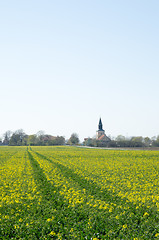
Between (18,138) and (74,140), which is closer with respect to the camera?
(18,138)

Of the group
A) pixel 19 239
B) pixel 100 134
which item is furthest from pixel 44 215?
pixel 100 134

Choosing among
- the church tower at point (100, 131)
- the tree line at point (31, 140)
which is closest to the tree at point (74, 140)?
the tree line at point (31, 140)

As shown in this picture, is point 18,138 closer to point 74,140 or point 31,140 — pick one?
A: point 31,140

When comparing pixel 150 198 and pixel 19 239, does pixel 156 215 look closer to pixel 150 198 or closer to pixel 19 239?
pixel 150 198

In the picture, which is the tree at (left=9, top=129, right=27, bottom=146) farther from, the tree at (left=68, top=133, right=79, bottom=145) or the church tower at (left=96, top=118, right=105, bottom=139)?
the church tower at (left=96, top=118, right=105, bottom=139)

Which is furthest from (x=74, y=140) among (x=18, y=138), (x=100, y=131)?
(x=18, y=138)

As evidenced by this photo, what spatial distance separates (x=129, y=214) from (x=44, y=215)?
140 inches

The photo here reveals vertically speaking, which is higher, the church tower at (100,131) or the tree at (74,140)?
the church tower at (100,131)

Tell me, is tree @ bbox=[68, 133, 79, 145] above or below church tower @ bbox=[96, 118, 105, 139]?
below

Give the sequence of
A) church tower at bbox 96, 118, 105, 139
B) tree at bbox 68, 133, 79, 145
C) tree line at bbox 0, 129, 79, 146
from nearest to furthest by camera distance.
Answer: tree line at bbox 0, 129, 79, 146
tree at bbox 68, 133, 79, 145
church tower at bbox 96, 118, 105, 139

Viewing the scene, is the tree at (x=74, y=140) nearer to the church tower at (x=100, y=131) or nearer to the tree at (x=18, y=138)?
the church tower at (x=100, y=131)

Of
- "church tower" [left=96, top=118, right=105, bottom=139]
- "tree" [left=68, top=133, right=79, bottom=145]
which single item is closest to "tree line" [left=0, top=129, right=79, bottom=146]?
"tree" [left=68, top=133, right=79, bottom=145]

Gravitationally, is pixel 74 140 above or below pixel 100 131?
below

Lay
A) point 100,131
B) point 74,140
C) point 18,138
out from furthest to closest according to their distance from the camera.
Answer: point 100,131
point 74,140
point 18,138
